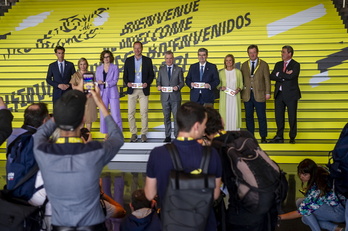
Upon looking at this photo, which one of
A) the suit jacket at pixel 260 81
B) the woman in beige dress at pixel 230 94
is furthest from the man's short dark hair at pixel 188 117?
the suit jacket at pixel 260 81

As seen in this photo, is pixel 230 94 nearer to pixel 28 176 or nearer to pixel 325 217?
pixel 325 217

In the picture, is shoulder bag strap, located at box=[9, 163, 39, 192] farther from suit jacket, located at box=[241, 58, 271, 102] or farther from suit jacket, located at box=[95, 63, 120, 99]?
suit jacket, located at box=[241, 58, 271, 102]

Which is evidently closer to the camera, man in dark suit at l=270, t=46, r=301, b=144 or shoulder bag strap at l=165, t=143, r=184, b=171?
shoulder bag strap at l=165, t=143, r=184, b=171

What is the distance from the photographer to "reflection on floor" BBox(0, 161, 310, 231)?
12.3 ft

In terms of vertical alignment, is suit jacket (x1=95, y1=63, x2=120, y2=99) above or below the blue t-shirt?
above

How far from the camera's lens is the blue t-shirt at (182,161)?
83.2 inches

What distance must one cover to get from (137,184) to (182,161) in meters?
3.07

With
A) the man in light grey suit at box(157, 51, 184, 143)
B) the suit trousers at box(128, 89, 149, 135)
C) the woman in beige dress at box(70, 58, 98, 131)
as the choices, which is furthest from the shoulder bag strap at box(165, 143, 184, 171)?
the suit trousers at box(128, 89, 149, 135)

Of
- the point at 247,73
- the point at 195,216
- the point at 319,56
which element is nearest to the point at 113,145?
the point at 195,216

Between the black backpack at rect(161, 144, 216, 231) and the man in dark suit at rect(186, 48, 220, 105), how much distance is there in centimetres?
438

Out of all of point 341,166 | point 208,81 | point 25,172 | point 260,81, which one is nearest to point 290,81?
point 260,81

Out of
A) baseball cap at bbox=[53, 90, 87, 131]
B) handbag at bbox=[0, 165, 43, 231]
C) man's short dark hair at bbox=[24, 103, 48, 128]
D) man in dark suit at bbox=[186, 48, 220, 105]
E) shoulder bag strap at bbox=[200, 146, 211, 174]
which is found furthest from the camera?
man in dark suit at bbox=[186, 48, 220, 105]

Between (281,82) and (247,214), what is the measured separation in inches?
166

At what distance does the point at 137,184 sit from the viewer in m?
5.07
